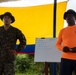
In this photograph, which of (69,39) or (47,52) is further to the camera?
(47,52)

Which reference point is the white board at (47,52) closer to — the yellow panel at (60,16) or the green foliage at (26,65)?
the yellow panel at (60,16)

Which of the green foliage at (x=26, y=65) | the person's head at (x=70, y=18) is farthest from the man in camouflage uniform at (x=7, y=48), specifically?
the green foliage at (x=26, y=65)

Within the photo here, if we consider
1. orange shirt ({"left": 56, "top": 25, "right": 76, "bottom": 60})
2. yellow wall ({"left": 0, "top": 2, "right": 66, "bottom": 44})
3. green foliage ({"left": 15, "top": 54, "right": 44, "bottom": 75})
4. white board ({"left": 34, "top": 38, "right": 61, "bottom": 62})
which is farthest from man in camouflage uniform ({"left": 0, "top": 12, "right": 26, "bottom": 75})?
green foliage ({"left": 15, "top": 54, "right": 44, "bottom": 75})

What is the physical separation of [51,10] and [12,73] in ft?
6.98

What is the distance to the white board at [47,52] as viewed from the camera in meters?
4.69

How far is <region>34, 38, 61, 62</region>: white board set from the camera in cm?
469

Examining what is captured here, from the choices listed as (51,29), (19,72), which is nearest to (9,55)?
(51,29)

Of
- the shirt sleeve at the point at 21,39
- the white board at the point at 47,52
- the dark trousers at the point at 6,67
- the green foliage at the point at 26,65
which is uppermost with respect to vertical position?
the shirt sleeve at the point at 21,39

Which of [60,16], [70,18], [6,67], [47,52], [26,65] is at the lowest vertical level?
[26,65]

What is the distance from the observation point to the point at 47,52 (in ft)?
15.5

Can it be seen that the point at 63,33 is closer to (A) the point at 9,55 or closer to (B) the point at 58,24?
(A) the point at 9,55

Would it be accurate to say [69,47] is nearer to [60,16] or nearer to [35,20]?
[60,16]

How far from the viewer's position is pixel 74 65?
11.2ft

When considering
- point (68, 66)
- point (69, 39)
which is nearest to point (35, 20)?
point (69, 39)
